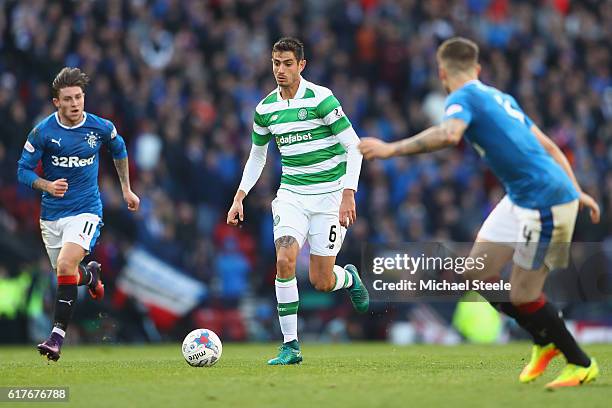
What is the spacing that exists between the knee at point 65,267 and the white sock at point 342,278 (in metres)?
2.43

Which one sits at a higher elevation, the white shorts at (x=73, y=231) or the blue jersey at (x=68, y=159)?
the blue jersey at (x=68, y=159)

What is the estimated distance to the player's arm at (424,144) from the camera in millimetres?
7656

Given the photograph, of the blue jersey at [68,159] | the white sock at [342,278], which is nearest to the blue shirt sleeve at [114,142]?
the blue jersey at [68,159]

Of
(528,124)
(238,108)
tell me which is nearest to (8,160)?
(238,108)

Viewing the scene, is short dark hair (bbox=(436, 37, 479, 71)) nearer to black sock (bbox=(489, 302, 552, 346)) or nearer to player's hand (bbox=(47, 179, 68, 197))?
black sock (bbox=(489, 302, 552, 346))

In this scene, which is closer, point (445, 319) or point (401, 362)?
point (401, 362)

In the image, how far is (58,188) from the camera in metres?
10.4

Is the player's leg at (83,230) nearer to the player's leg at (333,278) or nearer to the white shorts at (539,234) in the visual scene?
the player's leg at (333,278)

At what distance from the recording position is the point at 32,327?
16.3 metres

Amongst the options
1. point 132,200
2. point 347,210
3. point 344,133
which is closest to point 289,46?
point 344,133

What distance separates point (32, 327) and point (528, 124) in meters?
9.98

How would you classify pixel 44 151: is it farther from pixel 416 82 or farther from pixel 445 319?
pixel 416 82

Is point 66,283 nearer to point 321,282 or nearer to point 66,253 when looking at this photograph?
point 66,253

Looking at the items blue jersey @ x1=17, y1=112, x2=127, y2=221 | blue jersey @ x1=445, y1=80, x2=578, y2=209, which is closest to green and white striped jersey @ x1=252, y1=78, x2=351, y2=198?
blue jersey @ x1=17, y1=112, x2=127, y2=221
